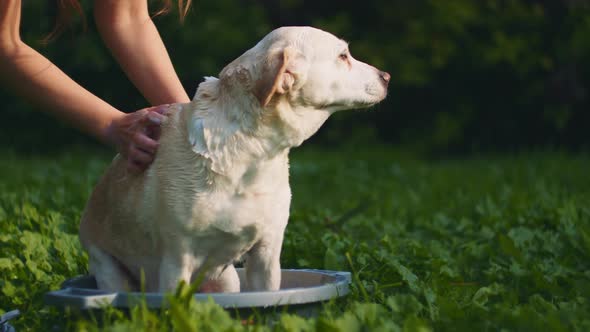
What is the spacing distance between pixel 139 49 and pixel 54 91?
1.68 ft

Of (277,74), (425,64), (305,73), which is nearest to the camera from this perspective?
(277,74)

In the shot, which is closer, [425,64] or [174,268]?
[174,268]

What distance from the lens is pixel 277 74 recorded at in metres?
2.70

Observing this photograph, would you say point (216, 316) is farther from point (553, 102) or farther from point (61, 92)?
point (553, 102)

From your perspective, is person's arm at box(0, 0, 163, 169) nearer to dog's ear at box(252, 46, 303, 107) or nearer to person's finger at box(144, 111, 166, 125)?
person's finger at box(144, 111, 166, 125)

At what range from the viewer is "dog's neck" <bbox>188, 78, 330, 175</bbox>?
2.79 meters

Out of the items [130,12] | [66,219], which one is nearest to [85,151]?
[66,219]

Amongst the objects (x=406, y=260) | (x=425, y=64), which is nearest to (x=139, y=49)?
(x=406, y=260)

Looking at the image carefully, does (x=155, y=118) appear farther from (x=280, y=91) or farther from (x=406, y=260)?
(x=406, y=260)

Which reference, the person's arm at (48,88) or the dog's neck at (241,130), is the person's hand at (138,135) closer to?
the person's arm at (48,88)

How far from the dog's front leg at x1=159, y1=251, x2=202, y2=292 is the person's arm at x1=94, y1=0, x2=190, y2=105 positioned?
0.91m

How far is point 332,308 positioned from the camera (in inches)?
109

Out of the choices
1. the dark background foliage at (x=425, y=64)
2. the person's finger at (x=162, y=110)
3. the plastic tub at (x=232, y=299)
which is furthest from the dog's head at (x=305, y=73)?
the dark background foliage at (x=425, y=64)

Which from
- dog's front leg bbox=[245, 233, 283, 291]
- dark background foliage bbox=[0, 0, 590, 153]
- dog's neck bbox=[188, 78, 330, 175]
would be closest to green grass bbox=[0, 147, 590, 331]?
dog's front leg bbox=[245, 233, 283, 291]
